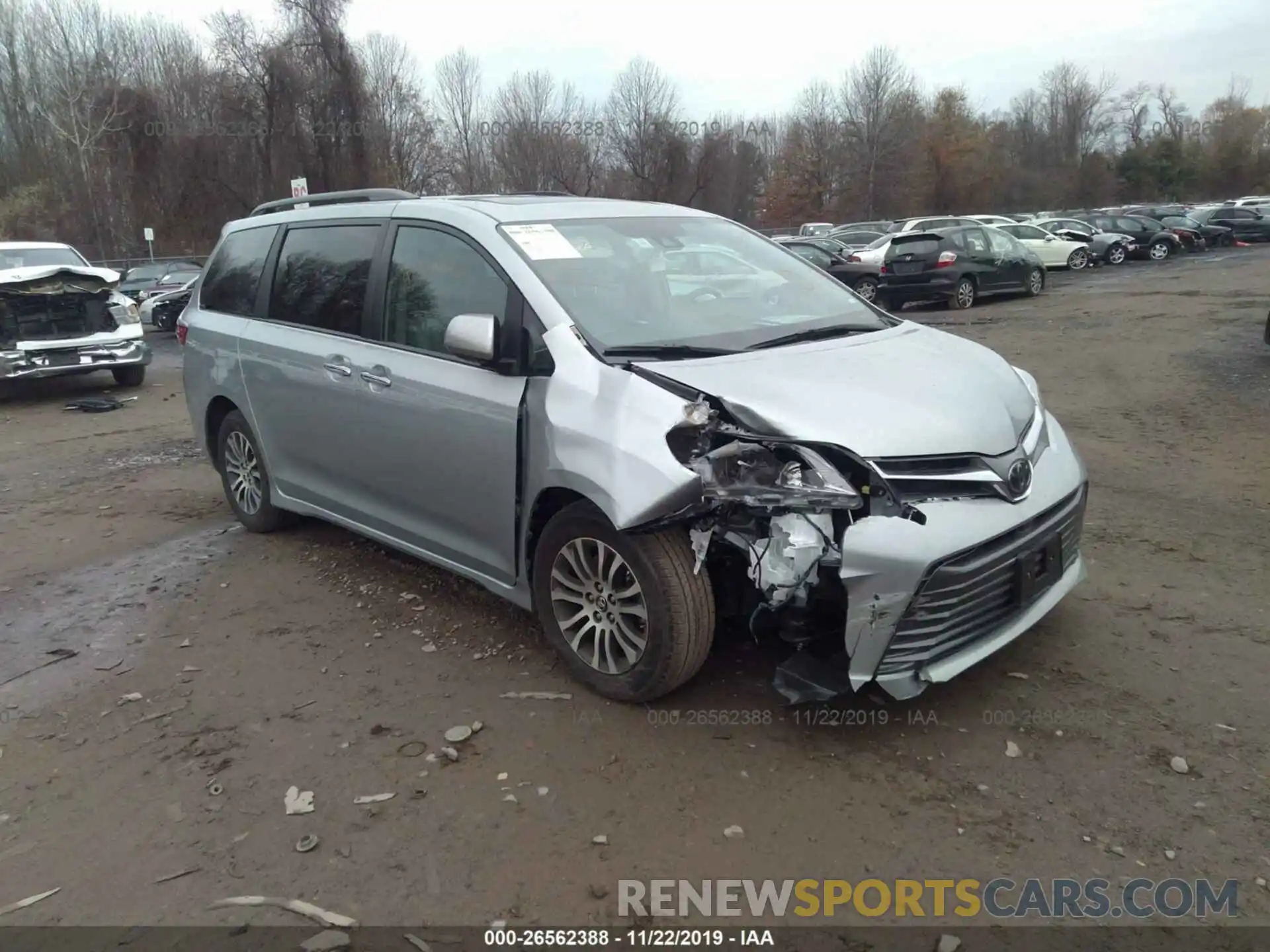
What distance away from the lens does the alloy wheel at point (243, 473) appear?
5.66 m

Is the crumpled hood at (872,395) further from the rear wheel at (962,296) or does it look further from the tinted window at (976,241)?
the tinted window at (976,241)

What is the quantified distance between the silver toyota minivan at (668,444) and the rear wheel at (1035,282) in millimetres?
16962

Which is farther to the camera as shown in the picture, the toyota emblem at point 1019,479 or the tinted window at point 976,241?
the tinted window at point 976,241

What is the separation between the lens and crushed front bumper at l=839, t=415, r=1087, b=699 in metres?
2.94

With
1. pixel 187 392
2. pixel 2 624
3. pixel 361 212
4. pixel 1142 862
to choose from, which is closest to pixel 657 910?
pixel 1142 862

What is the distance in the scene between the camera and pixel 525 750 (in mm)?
3342

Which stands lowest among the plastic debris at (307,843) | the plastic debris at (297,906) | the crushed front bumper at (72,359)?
the plastic debris at (297,906)

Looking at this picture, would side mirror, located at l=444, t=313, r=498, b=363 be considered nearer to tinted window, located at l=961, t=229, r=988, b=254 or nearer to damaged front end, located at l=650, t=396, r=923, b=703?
damaged front end, located at l=650, t=396, r=923, b=703

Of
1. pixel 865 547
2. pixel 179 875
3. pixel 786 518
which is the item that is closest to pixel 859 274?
pixel 786 518

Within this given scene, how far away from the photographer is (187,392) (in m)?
6.19

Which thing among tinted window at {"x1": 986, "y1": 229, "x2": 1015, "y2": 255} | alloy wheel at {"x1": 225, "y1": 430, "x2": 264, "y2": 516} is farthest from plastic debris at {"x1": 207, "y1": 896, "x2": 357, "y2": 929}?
tinted window at {"x1": 986, "y1": 229, "x2": 1015, "y2": 255}

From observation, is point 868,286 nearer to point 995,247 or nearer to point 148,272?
point 995,247

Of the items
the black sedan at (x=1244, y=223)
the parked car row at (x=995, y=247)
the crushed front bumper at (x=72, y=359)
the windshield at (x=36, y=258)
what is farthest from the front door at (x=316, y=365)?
the black sedan at (x=1244, y=223)

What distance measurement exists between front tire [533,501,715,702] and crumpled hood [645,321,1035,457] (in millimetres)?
553
